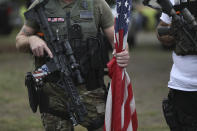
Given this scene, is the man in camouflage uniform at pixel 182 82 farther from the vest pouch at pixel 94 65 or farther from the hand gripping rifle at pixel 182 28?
the vest pouch at pixel 94 65

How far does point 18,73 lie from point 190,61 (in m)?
8.04

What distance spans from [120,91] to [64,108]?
1.50 feet

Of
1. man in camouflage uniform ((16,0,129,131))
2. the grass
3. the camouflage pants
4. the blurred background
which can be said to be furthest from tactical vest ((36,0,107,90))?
the grass

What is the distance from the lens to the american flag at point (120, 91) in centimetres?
359

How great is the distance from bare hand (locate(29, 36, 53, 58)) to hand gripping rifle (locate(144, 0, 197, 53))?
81cm

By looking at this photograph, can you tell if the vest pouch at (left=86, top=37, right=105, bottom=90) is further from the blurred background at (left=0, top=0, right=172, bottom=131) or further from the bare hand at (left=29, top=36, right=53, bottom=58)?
the blurred background at (left=0, top=0, right=172, bottom=131)

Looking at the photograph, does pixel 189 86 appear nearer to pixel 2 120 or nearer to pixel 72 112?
pixel 72 112

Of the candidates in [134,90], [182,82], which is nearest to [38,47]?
[182,82]

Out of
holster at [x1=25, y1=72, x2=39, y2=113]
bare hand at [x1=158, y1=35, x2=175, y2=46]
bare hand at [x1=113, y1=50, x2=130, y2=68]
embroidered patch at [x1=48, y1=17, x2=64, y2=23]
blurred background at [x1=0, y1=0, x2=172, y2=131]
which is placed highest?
embroidered patch at [x1=48, y1=17, x2=64, y2=23]

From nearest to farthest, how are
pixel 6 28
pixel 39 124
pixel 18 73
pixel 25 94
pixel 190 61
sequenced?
1. pixel 190 61
2. pixel 39 124
3. pixel 25 94
4. pixel 18 73
5. pixel 6 28

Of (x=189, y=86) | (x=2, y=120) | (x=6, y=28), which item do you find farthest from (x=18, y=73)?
(x=6, y=28)

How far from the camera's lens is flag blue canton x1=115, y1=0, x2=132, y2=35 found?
3.54 metres

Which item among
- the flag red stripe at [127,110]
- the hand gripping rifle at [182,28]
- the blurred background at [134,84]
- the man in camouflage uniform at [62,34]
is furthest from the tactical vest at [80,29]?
the blurred background at [134,84]

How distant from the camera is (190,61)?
3.62 m
